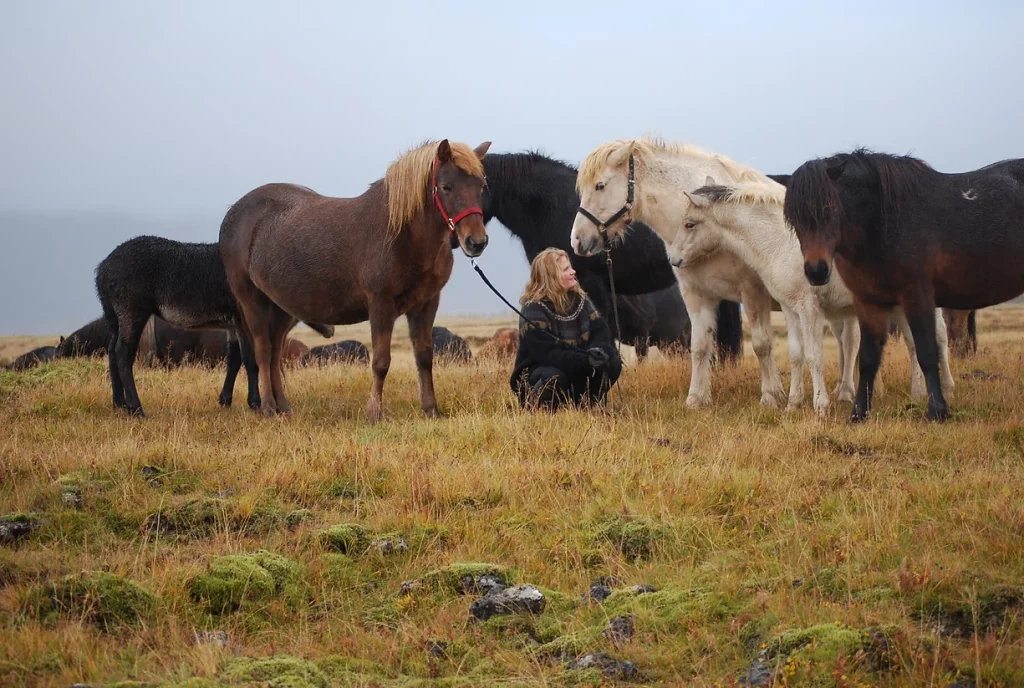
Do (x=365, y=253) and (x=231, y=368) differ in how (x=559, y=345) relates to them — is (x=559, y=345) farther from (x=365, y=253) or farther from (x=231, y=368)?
(x=231, y=368)

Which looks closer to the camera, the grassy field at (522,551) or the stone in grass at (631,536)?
the grassy field at (522,551)

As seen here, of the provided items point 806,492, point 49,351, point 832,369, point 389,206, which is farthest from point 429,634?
point 49,351

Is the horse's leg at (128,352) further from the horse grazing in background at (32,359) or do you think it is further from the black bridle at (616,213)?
the horse grazing in background at (32,359)

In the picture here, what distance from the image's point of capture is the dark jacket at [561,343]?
8.98 metres

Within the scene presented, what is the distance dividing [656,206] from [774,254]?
55.2 inches

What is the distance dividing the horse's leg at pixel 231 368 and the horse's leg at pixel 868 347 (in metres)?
6.33

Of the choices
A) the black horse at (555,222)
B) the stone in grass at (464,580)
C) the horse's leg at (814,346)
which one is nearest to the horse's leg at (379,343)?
the black horse at (555,222)

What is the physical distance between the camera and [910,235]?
806 centimetres

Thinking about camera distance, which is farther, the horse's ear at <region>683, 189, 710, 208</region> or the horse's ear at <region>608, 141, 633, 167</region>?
the horse's ear at <region>608, 141, 633, 167</region>

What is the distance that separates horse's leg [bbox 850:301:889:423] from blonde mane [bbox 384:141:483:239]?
11.3 feet

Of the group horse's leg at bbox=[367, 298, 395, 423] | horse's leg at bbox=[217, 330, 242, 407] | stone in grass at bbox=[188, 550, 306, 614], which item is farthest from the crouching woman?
stone in grass at bbox=[188, 550, 306, 614]

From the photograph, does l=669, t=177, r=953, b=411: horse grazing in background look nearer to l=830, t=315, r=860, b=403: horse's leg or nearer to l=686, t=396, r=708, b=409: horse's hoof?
l=830, t=315, r=860, b=403: horse's leg

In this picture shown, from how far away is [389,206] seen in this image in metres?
9.09

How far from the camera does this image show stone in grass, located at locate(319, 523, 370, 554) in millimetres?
5543
